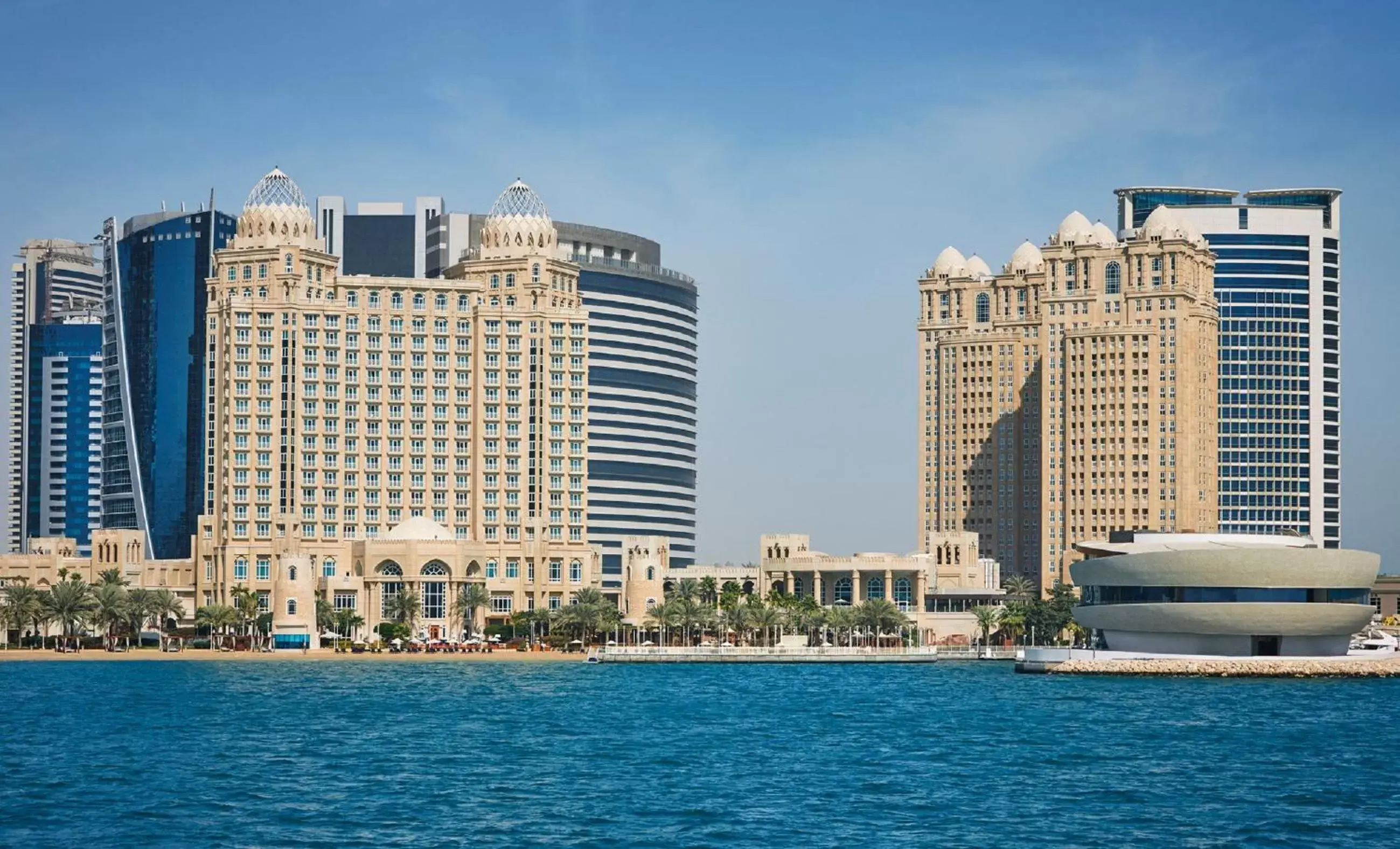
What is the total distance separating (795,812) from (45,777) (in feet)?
133

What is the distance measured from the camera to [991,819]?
9494 centimetres

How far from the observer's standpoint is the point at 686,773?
115 metres

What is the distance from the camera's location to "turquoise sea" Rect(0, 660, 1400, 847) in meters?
90.4

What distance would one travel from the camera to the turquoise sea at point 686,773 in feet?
297

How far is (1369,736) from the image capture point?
142 metres

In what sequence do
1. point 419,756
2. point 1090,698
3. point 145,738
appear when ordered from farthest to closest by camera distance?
point 1090,698 → point 145,738 → point 419,756

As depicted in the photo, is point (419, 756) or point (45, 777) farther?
point (419, 756)

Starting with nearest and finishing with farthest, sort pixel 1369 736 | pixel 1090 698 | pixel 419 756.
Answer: pixel 419 756 → pixel 1369 736 → pixel 1090 698

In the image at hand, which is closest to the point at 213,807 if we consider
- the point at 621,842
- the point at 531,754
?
the point at 621,842

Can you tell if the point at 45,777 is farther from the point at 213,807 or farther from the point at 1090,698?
the point at 1090,698

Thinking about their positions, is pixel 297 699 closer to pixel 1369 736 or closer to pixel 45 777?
pixel 45 777

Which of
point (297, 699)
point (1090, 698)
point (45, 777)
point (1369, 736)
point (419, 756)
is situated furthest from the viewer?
point (1090, 698)

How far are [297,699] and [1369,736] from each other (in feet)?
284

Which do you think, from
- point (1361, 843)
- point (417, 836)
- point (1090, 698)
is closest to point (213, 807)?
point (417, 836)
